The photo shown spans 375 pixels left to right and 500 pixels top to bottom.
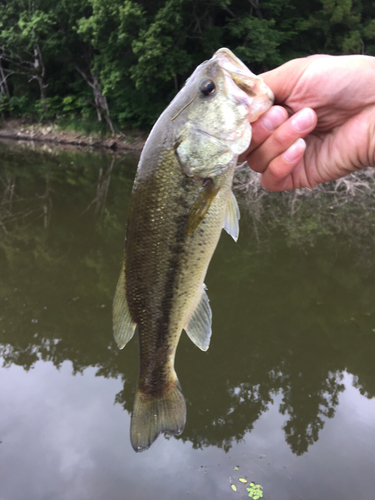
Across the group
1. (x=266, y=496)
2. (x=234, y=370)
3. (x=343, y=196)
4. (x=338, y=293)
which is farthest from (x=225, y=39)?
(x=266, y=496)

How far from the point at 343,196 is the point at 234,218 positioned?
314 inches

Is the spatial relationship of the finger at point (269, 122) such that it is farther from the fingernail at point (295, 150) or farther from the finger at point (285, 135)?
the fingernail at point (295, 150)

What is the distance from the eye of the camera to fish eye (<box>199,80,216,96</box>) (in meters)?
1.62

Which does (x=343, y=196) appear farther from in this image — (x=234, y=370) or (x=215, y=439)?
(x=215, y=439)

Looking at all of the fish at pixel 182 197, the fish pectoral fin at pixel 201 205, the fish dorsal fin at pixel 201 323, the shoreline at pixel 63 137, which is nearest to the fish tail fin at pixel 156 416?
the fish at pixel 182 197

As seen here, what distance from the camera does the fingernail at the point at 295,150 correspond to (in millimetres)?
1860

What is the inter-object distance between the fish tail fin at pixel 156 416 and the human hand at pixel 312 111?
132 centimetres

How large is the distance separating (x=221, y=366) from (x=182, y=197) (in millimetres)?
2631

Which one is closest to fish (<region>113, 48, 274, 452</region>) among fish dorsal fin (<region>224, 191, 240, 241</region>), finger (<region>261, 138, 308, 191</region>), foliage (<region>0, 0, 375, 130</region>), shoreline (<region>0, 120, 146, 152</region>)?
fish dorsal fin (<region>224, 191, 240, 241</region>)

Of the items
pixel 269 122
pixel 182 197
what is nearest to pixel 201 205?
pixel 182 197

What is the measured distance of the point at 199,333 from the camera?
1811mm

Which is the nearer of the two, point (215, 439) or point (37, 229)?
point (215, 439)

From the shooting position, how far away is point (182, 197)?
1614mm

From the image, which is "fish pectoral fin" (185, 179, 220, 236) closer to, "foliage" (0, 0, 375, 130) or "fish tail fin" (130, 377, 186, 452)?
"fish tail fin" (130, 377, 186, 452)
